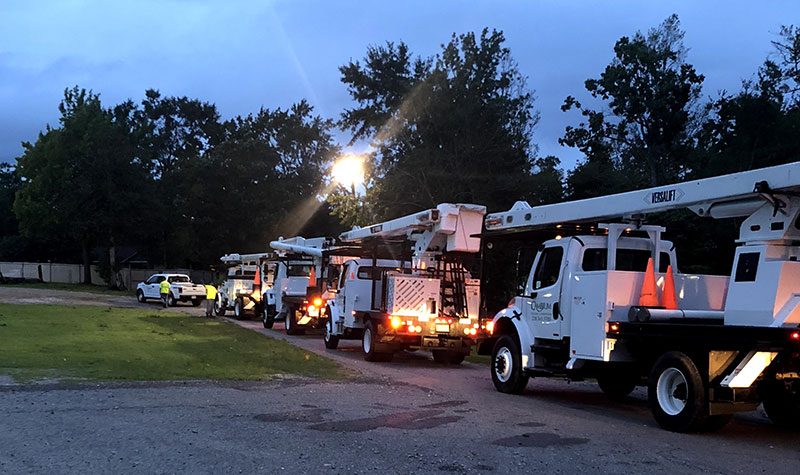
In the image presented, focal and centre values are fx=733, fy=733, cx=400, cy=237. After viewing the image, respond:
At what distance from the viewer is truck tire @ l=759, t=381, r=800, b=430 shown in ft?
31.7

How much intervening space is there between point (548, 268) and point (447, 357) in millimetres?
6146

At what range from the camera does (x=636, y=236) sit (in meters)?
11.5

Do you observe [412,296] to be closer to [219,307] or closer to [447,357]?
[447,357]

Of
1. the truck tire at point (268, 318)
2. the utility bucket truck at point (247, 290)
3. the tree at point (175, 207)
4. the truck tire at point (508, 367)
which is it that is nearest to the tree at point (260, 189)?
the tree at point (175, 207)

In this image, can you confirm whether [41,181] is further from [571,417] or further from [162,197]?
[571,417]

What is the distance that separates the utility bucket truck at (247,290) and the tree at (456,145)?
5.03 meters

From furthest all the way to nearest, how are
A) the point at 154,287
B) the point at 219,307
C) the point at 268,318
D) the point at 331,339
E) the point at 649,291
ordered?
the point at 154,287, the point at 219,307, the point at 268,318, the point at 331,339, the point at 649,291

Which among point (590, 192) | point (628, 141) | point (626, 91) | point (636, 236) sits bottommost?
point (636, 236)

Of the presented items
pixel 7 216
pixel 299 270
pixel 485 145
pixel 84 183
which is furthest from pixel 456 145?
pixel 7 216

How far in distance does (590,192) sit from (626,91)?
7759 mm

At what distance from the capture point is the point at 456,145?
103 feet

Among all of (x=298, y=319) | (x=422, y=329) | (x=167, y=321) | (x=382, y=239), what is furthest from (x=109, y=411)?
(x=167, y=321)

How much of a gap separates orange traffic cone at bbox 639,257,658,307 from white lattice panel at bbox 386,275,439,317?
21.3 ft

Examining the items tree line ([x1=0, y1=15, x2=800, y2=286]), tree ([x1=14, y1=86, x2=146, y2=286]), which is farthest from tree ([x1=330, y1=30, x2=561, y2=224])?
tree ([x1=14, y1=86, x2=146, y2=286])
